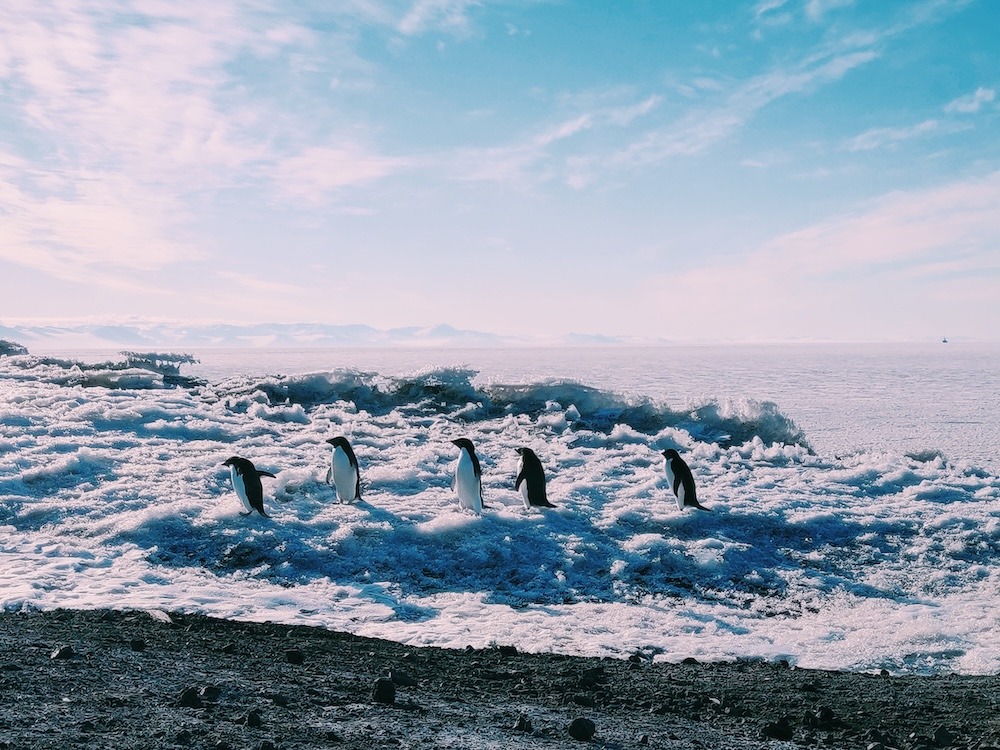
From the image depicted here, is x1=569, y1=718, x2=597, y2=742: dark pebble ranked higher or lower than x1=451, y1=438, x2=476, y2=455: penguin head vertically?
lower

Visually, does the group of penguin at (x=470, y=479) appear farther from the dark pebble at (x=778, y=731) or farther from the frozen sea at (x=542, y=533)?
the dark pebble at (x=778, y=731)

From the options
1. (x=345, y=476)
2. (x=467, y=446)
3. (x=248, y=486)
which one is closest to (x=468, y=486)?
(x=467, y=446)

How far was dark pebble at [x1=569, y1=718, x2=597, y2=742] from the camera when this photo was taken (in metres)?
3.54

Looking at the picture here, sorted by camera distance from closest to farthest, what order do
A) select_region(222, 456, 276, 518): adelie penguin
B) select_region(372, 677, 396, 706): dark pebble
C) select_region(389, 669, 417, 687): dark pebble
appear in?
select_region(372, 677, 396, 706): dark pebble
select_region(389, 669, 417, 687): dark pebble
select_region(222, 456, 276, 518): adelie penguin

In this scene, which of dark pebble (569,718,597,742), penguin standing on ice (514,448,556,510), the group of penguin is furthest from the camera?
penguin standing on ice (514,448,556,510)

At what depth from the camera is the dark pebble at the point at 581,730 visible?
139 inches

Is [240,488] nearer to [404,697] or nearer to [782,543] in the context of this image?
[404,697]

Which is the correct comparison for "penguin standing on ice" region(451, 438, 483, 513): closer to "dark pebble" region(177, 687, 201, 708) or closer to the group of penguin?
the group of penguin

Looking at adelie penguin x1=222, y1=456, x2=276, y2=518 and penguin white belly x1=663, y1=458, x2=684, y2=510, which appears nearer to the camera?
adelie penguin x1=222, y1=456, x2=276, y2=518

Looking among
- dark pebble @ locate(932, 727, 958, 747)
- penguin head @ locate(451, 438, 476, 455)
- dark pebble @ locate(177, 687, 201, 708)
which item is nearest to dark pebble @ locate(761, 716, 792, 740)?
dark pebble @ locate(932, 727, 958, 747)

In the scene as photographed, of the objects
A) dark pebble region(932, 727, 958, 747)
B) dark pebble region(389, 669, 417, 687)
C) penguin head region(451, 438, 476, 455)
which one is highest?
penguin head region(451, 438, 476, 455)

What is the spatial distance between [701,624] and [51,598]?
534 cm

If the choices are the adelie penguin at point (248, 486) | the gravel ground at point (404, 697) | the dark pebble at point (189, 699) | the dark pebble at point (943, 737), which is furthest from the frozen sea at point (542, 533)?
the dark pebble at point (189, 699)

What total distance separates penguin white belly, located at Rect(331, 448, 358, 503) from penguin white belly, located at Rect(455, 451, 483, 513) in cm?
130
